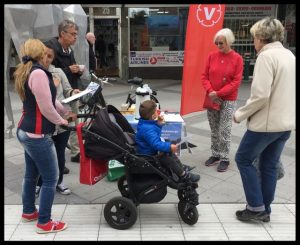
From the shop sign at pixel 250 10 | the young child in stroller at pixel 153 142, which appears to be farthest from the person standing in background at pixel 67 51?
the shop sign at pixel 250 10

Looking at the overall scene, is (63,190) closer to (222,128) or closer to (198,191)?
(198,191)

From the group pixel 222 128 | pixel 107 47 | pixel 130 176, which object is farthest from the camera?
pixel 107 47

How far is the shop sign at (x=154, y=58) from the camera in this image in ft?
46.0

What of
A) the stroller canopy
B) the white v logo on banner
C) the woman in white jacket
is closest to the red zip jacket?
the white v logo on banner

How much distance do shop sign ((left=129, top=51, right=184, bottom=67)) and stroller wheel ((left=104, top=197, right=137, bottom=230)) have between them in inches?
434

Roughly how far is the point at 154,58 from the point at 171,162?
1107 cm

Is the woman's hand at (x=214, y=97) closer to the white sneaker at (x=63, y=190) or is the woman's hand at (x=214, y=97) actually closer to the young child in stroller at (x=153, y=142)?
the young child in stroller at (x=153, y=142)

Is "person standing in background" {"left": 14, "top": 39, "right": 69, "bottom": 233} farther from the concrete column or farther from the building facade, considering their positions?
the building facade

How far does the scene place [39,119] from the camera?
3082 millimetres

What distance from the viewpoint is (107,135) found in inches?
129

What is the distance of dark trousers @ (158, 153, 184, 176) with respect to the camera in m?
3.30

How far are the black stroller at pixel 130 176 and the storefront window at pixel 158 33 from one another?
10849mm

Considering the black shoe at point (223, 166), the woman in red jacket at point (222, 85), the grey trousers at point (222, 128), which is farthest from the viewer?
the black shoe at point (223, 166)

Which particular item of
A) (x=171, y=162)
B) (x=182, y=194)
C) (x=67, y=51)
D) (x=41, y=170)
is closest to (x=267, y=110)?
(x=171, y=162)
